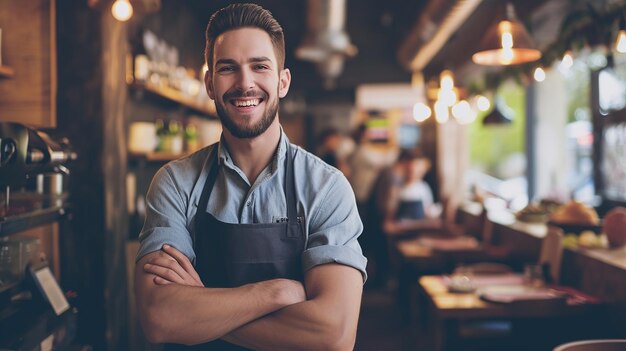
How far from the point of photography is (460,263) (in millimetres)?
5242

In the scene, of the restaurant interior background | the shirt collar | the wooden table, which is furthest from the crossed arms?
the wooden table

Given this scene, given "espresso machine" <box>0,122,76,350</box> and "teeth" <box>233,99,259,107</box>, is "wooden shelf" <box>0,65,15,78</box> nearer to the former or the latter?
"espresso machine" <box>0,122,76,350</box>

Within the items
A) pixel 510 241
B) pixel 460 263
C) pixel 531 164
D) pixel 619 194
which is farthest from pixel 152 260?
pixel 531 164

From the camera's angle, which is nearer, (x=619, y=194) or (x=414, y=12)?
(x=619, y=194)

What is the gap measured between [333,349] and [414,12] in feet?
26.0

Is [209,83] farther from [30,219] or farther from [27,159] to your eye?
[30,219]

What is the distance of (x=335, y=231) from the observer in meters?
1.71

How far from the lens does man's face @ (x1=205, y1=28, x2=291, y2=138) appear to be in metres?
1.67

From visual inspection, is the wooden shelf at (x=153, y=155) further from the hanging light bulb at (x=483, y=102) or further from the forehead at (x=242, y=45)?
the hanging light bulb at (x=483, y=102)

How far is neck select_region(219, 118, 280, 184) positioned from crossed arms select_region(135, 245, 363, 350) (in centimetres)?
37

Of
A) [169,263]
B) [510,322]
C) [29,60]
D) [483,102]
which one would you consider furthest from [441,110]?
[169,263]

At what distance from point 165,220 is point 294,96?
10.3 meters

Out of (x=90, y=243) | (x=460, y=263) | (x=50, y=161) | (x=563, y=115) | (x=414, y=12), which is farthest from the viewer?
(x=563, y=115)

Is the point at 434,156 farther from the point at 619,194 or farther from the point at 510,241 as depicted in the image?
the point at 510,241
